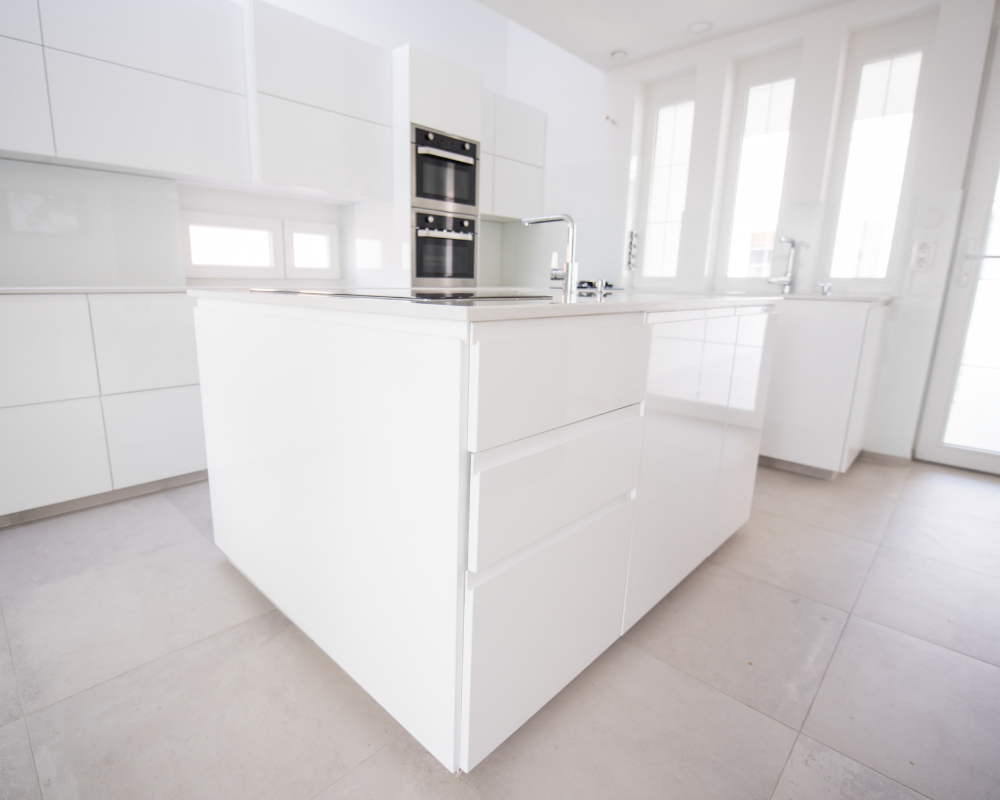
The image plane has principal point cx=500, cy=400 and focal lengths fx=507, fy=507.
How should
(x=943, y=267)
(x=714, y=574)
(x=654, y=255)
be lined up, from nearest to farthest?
1. (x=714, y=574)
2. (x=943, y=267)
3. (x=654, y=255)

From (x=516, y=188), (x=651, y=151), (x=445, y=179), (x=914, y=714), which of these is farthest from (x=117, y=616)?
(x=651, y=151)

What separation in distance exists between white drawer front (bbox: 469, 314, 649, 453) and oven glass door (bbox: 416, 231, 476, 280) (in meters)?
2.21

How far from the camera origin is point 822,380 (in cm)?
260

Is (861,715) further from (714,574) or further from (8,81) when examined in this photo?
(8,81)

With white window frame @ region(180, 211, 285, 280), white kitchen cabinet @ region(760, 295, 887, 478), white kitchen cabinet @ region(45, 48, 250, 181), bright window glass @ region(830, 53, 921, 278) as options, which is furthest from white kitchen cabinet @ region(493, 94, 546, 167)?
white kitchen cabinet @ region(760, 295, 887, 478)

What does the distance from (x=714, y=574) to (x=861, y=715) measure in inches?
24.4

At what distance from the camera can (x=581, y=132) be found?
3932mm

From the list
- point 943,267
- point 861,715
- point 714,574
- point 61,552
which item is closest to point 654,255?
point 943,267

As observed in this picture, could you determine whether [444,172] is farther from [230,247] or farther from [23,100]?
[23,100]

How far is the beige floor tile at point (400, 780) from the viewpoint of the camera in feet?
3.22

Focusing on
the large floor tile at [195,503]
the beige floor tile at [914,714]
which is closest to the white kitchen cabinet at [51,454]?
the large floor tile at [195,503]

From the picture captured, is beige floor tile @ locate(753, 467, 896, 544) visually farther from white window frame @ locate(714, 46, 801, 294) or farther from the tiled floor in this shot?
white window frame @ locate(714, 46, 801, 294)

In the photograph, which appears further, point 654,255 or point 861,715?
point 654,255

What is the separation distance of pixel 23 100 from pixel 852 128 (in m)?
3.94
